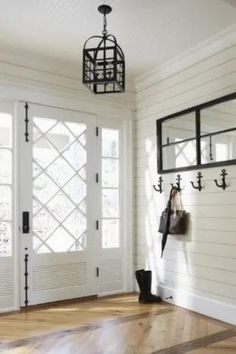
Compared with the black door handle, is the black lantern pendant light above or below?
above

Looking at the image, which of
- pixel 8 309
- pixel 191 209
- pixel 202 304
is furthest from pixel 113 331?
pixel 191 209

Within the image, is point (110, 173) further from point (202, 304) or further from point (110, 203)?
point (202, 304)

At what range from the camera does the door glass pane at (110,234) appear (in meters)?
4.40

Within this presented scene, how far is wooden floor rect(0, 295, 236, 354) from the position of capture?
2.73 m

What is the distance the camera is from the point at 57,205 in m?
4.07

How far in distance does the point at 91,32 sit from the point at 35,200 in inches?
73.6

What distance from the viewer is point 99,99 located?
14.5 feet

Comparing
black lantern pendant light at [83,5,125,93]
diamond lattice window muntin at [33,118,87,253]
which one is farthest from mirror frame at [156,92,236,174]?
black lantern pendant light at [83,5,125,93]

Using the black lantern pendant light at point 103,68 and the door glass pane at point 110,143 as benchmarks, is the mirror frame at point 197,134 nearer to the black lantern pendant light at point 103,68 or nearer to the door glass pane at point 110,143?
the door glass pane at point 110,143

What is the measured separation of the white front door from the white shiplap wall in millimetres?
664

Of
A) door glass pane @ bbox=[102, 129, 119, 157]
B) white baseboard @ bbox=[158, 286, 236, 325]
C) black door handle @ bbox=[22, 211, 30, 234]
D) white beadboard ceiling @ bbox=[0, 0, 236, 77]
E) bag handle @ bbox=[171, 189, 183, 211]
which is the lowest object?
white baseboard @ bbox=[158, 286, 236, 325]

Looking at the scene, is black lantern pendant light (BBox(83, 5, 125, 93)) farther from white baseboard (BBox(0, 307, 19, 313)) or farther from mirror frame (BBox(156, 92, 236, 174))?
white baseboard (BBox(0, 307, 19, 313))

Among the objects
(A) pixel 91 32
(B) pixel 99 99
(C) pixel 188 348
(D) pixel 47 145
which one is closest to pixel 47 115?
(D) pixel 47 145

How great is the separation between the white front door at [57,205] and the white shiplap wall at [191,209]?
66cm
